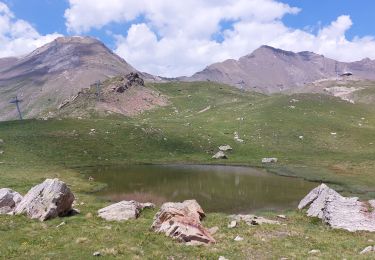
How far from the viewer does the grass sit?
29.0 meters

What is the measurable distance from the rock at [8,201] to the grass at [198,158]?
125 inches

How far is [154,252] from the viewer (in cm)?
2759

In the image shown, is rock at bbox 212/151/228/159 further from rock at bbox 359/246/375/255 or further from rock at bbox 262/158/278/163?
rock at bbox 359/246/375/255

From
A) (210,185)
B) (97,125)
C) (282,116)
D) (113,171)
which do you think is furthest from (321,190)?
(282,116)

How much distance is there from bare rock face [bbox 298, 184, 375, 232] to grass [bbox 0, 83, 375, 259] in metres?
1.31

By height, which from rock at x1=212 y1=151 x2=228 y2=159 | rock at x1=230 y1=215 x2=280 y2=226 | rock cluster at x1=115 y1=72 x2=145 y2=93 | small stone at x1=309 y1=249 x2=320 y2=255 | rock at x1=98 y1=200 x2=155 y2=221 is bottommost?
small stone at x1=309 y1=249 x2=320 y2=255

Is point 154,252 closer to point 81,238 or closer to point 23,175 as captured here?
point 81,238

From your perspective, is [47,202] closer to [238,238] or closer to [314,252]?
[238,238]

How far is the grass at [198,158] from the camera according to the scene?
29.0 m

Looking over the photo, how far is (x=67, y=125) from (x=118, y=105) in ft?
185

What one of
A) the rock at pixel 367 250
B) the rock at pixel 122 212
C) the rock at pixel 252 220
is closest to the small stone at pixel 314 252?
the rock at pixel 367 250

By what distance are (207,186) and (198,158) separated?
30717 millimetres

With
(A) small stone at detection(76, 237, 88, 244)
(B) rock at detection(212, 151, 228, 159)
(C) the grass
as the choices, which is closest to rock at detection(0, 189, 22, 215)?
(C) the grass

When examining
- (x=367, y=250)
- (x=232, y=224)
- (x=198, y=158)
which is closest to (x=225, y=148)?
(x=198, y=158)
